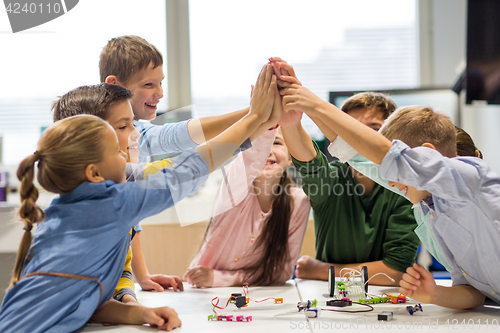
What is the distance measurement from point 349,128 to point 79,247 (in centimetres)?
52

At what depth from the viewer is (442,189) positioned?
708 mm

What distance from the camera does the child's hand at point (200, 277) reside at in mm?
1098

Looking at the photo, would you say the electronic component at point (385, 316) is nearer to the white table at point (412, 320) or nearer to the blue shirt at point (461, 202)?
the white table at point (412, 320)

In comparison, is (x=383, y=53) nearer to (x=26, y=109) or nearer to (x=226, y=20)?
(x=226, y=20)

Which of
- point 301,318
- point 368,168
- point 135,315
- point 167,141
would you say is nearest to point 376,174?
point 368,168

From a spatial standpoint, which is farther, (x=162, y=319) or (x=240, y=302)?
(x=240, y=302)

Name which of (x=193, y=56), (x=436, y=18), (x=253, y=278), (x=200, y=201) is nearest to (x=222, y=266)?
(x=253, y=278)

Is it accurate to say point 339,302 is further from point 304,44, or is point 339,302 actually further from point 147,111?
point 304,44

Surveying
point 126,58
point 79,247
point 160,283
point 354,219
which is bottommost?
point 160,283

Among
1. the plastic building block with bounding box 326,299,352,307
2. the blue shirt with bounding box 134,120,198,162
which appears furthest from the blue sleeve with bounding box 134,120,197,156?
the plastic building block with bounding box 326,299,352,307

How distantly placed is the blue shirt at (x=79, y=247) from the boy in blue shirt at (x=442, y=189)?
34cm

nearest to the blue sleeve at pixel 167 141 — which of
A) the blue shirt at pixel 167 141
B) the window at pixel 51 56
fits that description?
the blue shirt at pixel 167 141

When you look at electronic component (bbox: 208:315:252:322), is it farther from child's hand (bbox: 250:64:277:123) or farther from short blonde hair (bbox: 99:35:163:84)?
short blonde hair (bbox: 99:35:163:84)

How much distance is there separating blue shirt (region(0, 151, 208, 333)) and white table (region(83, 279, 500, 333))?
0.09m
